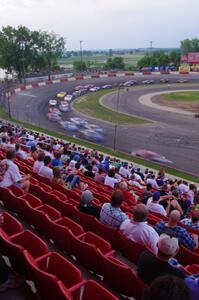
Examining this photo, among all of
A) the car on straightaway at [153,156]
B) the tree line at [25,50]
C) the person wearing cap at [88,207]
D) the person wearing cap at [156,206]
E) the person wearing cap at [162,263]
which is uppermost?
the tree line at [25,50]

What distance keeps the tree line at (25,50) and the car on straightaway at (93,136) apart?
63.8m

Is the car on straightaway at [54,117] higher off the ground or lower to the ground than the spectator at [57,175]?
lower

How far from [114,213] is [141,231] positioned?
0.97m

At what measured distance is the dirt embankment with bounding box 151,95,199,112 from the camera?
5725 cm

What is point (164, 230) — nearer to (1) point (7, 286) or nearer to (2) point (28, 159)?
(1) point (7, 286)

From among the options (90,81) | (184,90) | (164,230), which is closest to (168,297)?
(164,230)

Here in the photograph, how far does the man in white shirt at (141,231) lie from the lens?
242 inches

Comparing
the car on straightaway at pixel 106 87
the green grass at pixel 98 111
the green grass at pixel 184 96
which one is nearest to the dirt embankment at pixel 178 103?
the green grass at pixel 184 96

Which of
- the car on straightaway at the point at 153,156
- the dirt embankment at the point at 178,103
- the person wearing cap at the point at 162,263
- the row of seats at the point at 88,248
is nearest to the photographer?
the person wearing cap at the point at 162,263

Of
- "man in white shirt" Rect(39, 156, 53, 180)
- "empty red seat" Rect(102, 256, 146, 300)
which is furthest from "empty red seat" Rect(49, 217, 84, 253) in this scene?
"man in white shirt" Rect(39, 156, 53, 180)

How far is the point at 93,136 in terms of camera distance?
3609 centimetres

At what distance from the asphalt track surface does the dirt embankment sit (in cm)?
445

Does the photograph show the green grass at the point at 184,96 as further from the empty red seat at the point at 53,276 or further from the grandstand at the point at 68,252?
the empty red seat at the point at 53,276

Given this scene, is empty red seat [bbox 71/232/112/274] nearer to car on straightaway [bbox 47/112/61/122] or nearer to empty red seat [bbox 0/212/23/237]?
empty red seat [bbox 0/212/23/237]
